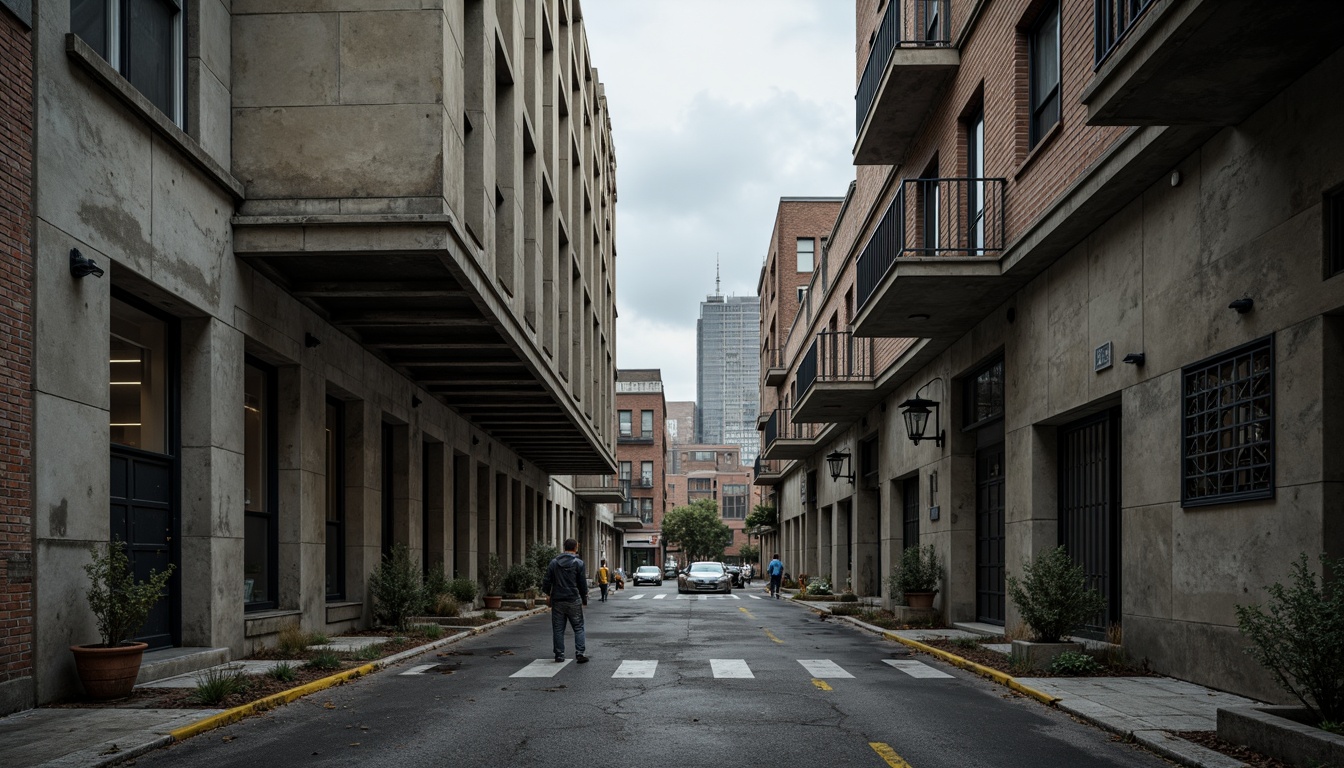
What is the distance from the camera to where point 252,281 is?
15.2 m

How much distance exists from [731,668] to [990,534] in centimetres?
787

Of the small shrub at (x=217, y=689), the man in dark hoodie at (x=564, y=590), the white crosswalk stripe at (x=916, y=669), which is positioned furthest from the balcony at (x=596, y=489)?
the small shrub at (x=217, y=689)

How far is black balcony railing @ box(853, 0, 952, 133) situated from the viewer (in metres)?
20.0

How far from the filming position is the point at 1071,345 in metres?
15.1

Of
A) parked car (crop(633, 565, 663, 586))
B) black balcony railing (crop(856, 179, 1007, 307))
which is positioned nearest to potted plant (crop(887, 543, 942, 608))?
black balcony railing (crop(856, 179, 1007, 307))

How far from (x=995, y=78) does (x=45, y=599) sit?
46.8ft

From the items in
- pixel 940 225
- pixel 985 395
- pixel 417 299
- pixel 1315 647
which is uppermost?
pixel 940 225

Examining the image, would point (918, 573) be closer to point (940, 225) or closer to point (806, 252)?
point (940, 225)

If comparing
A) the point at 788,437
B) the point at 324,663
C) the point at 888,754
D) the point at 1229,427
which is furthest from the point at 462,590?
the point at 788,437

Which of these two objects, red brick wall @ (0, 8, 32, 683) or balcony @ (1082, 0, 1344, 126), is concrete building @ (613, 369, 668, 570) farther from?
balcony @ (1082, 0, 1344, 126)

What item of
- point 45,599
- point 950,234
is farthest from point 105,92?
point 950,234

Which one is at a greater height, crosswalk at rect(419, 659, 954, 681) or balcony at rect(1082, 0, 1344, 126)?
balcony at rect(1082, 0, 1344, 126)

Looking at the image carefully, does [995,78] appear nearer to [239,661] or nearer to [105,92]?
[105,92]

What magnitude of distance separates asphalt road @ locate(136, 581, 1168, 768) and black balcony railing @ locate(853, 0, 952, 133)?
35.3 ft
